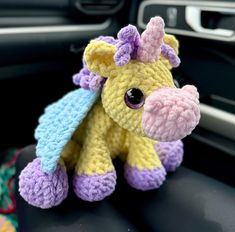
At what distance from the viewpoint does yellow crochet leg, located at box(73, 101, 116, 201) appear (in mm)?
595

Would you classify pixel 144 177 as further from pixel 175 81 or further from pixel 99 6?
pixel 99 6

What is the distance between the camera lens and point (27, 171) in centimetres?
61

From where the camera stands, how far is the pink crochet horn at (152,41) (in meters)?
0.50

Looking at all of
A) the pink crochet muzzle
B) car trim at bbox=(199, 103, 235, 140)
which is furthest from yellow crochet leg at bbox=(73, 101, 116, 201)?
car trim at bbox=(199, 103, 235, 140)

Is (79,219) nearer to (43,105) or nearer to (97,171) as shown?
(97,171)

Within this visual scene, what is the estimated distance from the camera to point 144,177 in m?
0.65

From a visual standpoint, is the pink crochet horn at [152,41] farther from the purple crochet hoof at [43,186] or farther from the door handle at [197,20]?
the door handle at [197,20]

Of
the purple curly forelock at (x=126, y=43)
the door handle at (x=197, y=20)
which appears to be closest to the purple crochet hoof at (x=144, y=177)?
the purple curly forelock at (x=126, y=43)

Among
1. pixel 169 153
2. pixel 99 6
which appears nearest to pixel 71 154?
pixel 169 153

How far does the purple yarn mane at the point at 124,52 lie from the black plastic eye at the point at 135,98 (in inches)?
1.7

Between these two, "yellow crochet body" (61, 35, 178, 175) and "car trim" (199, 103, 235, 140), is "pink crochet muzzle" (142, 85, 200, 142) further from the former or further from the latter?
"car trim" (199, 103, 235, 140)

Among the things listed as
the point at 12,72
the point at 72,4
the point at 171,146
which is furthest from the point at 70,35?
the point at 171,146

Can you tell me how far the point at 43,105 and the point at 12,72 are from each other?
0.66 feet

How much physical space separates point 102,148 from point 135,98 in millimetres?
127
